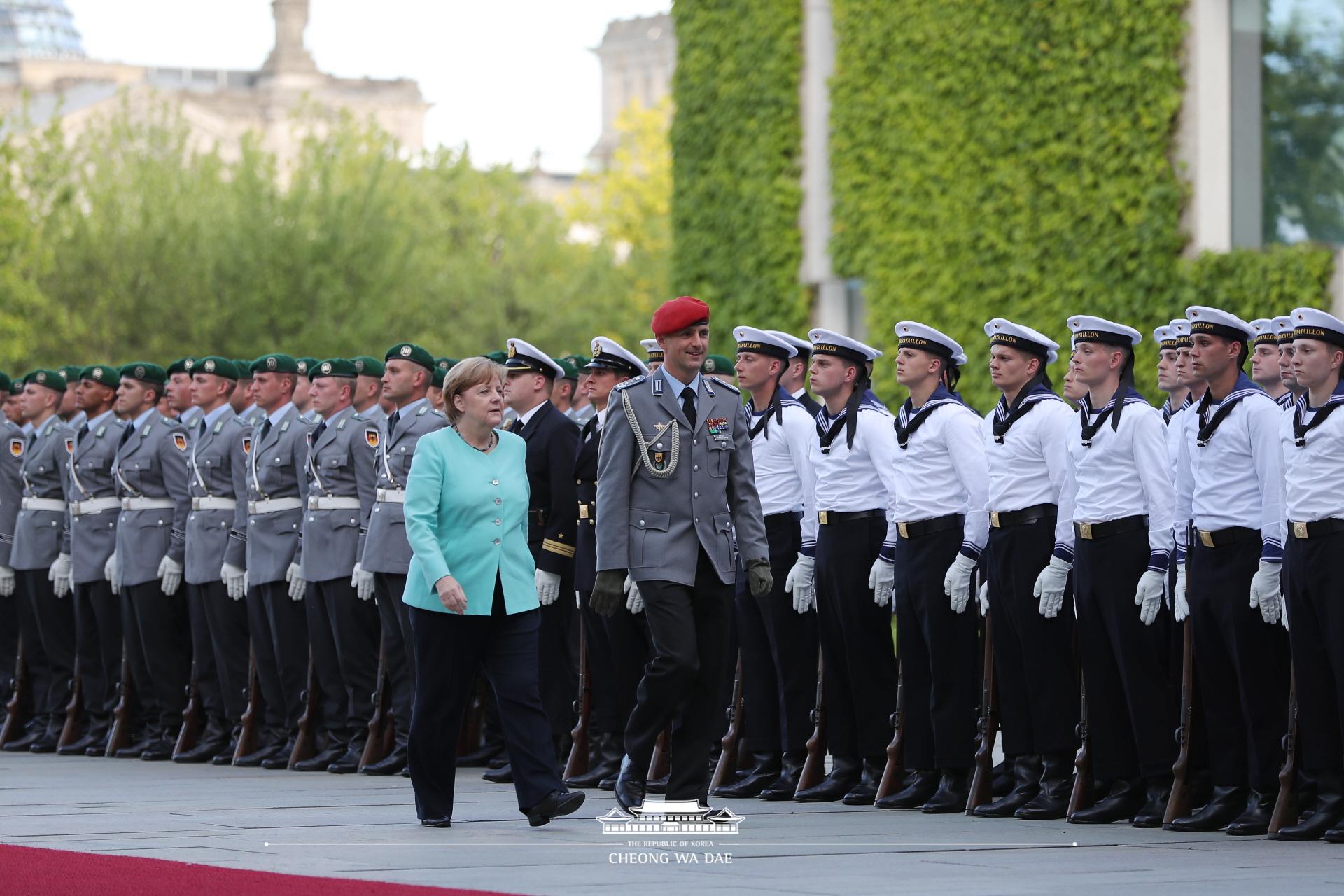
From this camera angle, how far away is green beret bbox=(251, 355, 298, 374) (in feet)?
43.1

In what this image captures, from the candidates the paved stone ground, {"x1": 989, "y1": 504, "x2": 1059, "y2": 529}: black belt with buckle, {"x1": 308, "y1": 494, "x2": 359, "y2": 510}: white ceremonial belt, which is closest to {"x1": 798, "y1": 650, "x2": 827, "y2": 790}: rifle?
the paved stone ground

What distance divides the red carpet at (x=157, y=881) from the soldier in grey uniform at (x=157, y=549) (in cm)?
552

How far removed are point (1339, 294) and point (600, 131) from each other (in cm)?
11698

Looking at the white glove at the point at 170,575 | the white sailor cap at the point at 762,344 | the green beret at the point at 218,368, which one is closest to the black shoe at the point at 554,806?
the white sailor cap at the point at 762,344

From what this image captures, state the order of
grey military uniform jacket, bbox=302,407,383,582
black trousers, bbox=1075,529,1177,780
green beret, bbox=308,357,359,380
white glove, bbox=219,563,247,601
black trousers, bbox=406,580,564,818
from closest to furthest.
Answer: black trousers, bbox=406,580,564,818
black trousers, bbox=1075,529,1177,780
grey military uniform jacket, bbox=302,407,383,582
green beret, bbox=308,357,359,380
white glove, bbox=219,563,247,601

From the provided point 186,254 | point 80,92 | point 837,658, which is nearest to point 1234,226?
point 837,658

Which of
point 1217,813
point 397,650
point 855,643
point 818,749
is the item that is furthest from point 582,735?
point 1217,813

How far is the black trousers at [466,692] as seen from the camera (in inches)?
352

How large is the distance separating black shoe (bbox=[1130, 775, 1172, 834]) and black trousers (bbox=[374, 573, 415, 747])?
14.0 ft

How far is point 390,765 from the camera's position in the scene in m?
12.1

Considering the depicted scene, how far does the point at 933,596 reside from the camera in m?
10.1

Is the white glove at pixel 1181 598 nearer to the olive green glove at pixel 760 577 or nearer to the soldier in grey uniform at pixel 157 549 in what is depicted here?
the olive green glove at pixel 760 577

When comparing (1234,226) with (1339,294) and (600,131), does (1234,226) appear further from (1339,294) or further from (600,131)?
(600,131)

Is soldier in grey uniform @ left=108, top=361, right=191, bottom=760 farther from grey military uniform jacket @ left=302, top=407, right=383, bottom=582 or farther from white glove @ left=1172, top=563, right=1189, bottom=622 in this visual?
white glove @ left=1172, top=563, right=1189, bottom=622
